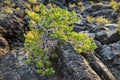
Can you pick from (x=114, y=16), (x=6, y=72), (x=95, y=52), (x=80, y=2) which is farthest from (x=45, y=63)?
(x=80, y=2)

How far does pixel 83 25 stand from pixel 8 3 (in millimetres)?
18715

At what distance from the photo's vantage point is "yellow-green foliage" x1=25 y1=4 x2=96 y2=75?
26.3 m

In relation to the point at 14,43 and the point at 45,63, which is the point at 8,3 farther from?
the point at 45,63

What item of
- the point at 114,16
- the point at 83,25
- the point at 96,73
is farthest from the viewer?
the point at 114,16

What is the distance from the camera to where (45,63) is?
25703mm

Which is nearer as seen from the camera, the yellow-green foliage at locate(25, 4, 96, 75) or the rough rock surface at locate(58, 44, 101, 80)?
the rough rock surface at locate(58, 44, 101, 80)

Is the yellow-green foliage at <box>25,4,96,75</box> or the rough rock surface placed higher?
the yellow-green foliage at <box>25,4,96,75</box>

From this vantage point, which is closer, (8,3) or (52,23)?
(52,23)

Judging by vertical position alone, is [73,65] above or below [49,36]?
below

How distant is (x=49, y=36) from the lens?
2869 cm

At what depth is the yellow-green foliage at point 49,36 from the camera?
86.3 ft

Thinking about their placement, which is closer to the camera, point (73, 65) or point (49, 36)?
point (73, 65)

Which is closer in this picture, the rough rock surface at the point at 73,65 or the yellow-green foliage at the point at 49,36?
the rough rock surface at the point at 73,65

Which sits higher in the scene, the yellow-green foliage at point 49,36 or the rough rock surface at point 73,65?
the yellow-green foliage at point 49,36
